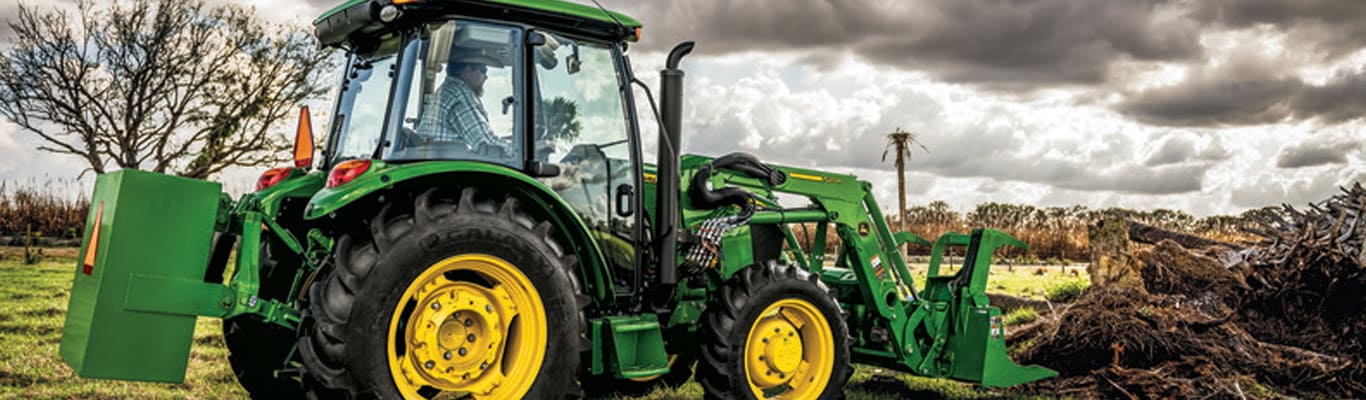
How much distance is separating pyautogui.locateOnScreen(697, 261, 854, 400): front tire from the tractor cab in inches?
28.9

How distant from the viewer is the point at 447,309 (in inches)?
210

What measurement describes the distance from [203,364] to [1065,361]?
23.7ft

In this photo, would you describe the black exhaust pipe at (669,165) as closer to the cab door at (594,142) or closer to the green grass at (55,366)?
the cab door at (594,142)

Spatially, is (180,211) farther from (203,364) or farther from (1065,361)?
(1065,361)

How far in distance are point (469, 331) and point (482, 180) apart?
2.45 feet

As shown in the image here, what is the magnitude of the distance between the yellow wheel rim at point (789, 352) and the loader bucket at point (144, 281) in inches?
126

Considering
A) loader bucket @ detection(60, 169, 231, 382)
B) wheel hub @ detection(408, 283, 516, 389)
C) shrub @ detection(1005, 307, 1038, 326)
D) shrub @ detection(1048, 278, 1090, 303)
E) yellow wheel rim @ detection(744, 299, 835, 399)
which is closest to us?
loader bucket @ detection(60, 169, 231, 382)

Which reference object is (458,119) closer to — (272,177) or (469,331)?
(469,331)

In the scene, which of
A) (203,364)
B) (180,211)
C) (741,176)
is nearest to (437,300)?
(180,211)

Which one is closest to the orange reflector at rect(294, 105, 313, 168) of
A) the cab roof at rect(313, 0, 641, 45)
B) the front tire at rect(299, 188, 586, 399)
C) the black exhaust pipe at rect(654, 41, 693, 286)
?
the cab roof at rect(313, 0, 641, 45)

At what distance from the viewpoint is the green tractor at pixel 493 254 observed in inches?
198

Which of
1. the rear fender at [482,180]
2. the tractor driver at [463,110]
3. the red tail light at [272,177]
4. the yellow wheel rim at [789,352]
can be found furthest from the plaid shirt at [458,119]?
the yellow wheel rim at [789,352]

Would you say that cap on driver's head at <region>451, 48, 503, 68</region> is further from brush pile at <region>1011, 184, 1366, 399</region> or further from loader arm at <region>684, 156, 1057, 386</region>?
brush pile at <region>1011, 184, 1366, 399</region>

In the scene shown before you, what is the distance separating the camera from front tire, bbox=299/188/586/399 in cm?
498
